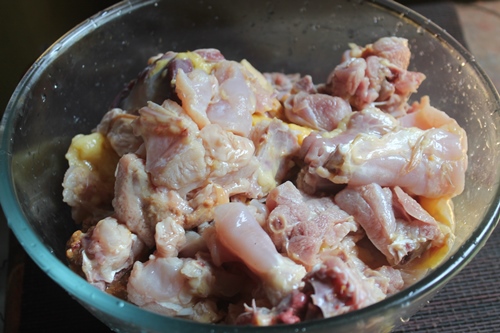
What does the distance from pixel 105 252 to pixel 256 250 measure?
1.19 feet

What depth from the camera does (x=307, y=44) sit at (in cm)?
208

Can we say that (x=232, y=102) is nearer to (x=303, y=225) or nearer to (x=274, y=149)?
(x=274, y=149)

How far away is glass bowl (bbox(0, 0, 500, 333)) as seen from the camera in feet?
3.79

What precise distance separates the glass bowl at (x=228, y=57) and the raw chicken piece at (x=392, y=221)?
91 millimetres

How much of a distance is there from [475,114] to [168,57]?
0.93 m

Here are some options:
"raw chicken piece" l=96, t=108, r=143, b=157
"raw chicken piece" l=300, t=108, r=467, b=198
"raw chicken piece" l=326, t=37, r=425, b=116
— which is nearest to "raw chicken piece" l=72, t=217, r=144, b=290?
"raw chicken piece" l=96, t=108, r=143, b=157

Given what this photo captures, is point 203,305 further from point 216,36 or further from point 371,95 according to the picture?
point 216,36

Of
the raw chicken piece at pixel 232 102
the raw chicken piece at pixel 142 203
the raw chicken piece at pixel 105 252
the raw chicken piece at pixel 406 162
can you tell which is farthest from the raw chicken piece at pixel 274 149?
the raw chicken piece at pixel 105 252

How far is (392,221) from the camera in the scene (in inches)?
54.8

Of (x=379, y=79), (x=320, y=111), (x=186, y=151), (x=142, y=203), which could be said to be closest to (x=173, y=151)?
(x=186, y=151)

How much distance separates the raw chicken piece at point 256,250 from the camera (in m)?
1.19

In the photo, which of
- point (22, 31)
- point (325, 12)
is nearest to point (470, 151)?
point (325, 12)

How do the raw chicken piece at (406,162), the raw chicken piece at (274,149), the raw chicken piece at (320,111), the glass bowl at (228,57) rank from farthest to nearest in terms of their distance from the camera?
the raw chicken piece at (320,111), the raw chicken piece at (274,149), the raw chicken piece at (406,162), the glass bowl at (228,57)

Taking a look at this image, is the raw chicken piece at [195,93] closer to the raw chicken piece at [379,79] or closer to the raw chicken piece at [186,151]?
the raw chicken piece at [186,151]
